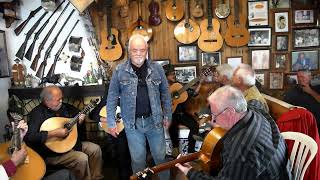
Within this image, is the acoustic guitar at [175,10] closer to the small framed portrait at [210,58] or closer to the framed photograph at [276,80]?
the small framed portrait at [210,58]

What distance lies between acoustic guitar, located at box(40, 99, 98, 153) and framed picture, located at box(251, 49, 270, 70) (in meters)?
2.47

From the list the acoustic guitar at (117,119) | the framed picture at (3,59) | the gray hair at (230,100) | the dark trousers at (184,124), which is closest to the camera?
the gray hair at (230,100)

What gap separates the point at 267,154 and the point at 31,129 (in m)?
2.02

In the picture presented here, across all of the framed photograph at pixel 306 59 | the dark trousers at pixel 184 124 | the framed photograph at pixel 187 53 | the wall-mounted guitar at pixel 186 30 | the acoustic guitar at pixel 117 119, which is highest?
the wall-mounted guitar at pixel 186 30

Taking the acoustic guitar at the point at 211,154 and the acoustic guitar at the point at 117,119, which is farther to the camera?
the acoustic guitar at the point at 117,119

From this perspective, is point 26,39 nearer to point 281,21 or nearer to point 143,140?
point 143,140

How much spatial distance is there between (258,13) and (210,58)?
0.85 m

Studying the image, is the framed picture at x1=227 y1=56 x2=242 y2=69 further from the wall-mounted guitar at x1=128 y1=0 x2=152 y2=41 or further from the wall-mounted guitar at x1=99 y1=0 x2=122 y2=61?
the wall-mounted guitar at x1=99 y1=0 x2=122 y2=61

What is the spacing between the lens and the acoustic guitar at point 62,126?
110 inches

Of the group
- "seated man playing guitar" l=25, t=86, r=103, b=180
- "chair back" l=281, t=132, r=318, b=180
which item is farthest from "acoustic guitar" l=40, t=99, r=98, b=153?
"chair back" l=281, t=132, r=318, b=180

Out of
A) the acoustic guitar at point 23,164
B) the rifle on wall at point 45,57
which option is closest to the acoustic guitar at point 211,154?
the acoustic guitar at point 23,164

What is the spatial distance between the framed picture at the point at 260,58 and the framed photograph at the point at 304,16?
54 cm

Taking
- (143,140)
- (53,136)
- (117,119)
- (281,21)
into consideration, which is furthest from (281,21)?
(53,136)

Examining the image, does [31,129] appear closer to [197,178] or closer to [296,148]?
[197,178]
